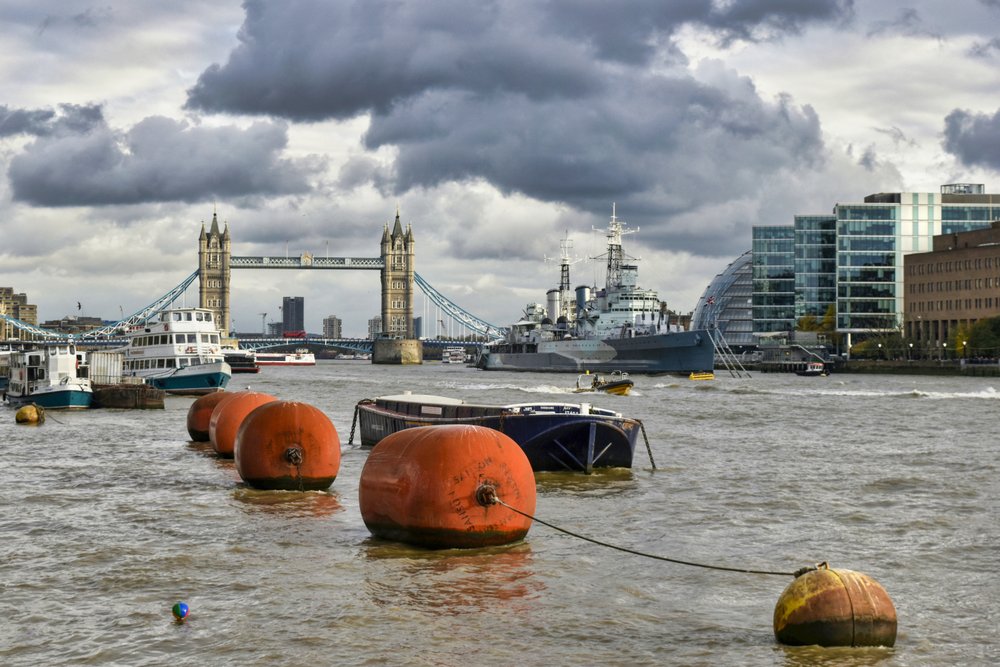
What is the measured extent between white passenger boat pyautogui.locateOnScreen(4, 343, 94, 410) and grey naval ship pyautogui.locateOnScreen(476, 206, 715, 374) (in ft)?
217

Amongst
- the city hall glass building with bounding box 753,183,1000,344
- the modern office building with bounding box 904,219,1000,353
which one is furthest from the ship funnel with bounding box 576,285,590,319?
the modern office building with bounding box 904,219,1000,353

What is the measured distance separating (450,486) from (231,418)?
15763mm

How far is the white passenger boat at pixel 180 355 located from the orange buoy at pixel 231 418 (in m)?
37.4

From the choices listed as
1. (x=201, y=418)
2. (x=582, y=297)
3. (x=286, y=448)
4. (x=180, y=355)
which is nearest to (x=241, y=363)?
(x=582, y=297)

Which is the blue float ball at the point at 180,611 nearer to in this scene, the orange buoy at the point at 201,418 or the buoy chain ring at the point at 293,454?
the buoy chain ring at the point at 293,454

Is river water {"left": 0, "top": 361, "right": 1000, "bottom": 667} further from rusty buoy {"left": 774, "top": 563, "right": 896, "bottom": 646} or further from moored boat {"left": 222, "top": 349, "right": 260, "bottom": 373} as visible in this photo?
moored boat {"left": 222, "top": 349, "right": 260, "bottom": 373}

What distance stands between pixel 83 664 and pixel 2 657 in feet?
2.71

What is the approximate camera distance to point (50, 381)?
55.1 meters

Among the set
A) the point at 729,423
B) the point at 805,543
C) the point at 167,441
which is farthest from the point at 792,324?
the point at 805,543

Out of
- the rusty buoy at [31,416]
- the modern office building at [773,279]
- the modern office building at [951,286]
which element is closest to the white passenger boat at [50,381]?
the rusty buoy at [31,416]

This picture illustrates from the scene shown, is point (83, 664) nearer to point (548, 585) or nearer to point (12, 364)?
point (548, 585)

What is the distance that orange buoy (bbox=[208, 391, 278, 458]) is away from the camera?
95.6ft

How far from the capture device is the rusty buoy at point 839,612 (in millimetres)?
10945

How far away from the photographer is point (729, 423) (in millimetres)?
46969
